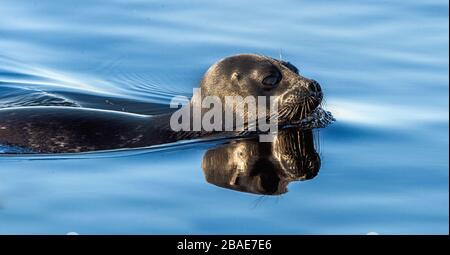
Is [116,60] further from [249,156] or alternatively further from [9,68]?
[249,156]

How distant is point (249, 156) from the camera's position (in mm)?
10047

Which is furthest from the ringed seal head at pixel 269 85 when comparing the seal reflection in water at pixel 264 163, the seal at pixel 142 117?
the seal reflection in water at pixel 264 163

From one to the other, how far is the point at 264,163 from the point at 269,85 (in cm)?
105

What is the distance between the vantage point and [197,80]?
43.5ft

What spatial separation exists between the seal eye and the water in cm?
71

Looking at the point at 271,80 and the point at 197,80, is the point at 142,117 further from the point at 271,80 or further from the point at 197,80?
the point at 197,80

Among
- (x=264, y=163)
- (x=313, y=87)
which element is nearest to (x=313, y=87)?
(x=313, y=87)

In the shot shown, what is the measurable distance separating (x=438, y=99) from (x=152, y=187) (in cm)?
429

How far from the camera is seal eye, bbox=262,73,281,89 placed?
10.6 meters

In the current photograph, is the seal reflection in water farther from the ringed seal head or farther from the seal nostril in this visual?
the seal nostril

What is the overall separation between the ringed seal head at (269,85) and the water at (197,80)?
1.44 ft
